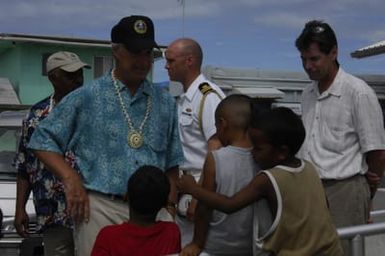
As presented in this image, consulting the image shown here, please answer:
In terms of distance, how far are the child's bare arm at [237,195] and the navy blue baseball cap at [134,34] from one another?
723mm

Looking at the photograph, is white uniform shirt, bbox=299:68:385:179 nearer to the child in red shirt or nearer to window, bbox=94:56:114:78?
the child in red shirt

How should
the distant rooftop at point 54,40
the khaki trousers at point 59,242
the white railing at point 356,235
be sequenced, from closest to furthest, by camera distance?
the white railing at point 356,235
the khaki trousers at point 59,242
the distant rooftop at point 54,40

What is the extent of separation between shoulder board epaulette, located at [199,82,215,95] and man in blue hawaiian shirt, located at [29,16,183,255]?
81 centimetres

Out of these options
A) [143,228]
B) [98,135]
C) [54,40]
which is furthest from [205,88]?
[54,40]

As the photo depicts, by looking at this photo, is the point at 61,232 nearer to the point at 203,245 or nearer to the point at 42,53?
the point at 203,245

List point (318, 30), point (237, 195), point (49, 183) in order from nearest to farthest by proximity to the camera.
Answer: point (237, 195)
point (318, 30)
point (49, 183)

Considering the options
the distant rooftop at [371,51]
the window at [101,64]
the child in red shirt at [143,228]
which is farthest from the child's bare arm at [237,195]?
the window at [101,64]

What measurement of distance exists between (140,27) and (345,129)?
1.35 m

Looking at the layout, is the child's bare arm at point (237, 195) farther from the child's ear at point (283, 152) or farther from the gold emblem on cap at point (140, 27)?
the gold emblem on cap at point (140, 27)

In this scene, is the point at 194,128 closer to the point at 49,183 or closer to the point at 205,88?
the point at 205,88

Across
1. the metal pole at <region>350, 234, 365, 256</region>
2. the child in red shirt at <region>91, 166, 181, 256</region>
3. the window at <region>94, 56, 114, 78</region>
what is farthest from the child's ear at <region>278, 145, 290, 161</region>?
the window at <region>94, 56, 114, 78</region>

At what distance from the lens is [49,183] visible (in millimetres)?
4211

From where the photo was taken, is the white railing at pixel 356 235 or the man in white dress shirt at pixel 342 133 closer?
the white railing at pixel 356 235

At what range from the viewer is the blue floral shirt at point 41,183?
411 centimetres
